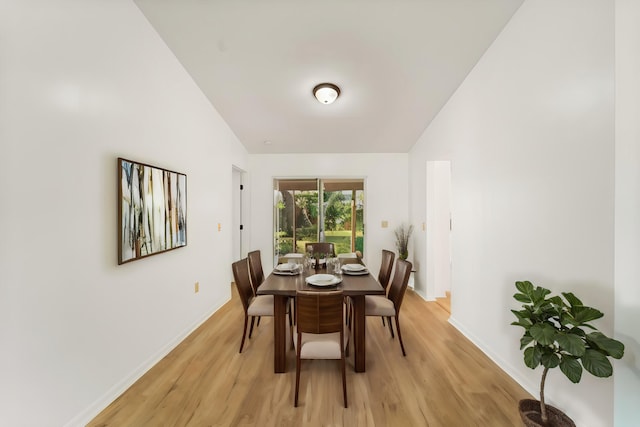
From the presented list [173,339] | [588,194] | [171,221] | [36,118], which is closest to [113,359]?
[173,339]

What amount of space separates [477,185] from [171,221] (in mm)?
3049

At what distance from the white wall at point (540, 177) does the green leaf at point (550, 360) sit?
41cm

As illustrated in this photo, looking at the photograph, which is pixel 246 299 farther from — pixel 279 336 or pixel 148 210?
pixel 148 210

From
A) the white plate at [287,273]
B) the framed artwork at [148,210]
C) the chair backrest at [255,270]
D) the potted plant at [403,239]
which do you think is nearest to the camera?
the framed artwork at [148,210]

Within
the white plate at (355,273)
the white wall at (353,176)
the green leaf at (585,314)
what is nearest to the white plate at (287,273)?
the white plate at (355,273)

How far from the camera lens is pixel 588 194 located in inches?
61.2

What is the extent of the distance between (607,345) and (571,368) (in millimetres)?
188

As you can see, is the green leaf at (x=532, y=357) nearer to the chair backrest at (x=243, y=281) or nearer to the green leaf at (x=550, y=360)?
the green leaf at (x=550, y=360)

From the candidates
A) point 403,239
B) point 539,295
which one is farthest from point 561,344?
point 403,239

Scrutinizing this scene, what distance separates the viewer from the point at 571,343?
4.10 ft

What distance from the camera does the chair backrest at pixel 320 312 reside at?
181 cm

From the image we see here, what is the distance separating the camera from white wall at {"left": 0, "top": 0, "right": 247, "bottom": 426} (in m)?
1.33

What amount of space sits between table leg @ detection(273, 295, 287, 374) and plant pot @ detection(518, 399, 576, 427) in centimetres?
162

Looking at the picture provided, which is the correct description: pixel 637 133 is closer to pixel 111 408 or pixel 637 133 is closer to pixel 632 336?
pixel 632 336
